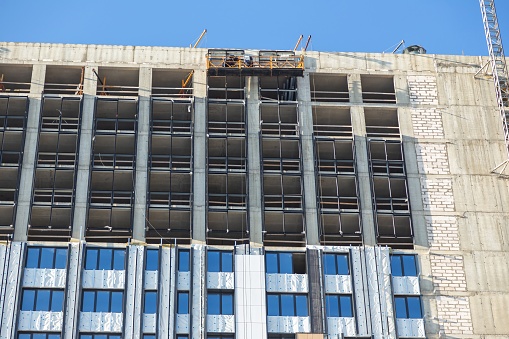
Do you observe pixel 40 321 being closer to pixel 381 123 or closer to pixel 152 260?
pixel 152 260

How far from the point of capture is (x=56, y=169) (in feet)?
308

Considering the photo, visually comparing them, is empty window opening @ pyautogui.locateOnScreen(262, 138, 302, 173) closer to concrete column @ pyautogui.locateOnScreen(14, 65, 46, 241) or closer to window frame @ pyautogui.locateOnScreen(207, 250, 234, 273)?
window frame @ pyautogui.locateOnScreen(207, 250, 234, 273)

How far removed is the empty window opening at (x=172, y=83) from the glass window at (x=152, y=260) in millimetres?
17747

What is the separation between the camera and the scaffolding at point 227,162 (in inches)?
3652

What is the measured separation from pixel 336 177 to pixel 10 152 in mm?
31583

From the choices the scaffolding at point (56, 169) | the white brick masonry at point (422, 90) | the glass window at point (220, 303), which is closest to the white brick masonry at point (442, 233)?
the white brick masonry at point (422, 90)

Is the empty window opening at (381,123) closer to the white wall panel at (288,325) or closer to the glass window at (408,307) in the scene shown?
the glass window at (408,307)

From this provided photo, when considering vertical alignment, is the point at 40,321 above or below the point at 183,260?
below

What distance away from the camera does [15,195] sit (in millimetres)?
92375

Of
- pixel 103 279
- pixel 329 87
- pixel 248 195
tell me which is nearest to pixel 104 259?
pixel 103 279

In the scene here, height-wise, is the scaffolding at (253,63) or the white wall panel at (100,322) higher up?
the scaffolding at (253,63)

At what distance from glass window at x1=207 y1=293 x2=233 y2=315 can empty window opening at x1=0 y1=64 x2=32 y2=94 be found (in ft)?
97.1

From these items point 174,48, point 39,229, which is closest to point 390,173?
point 174,48

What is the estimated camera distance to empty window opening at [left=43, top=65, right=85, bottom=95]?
99.7 m
